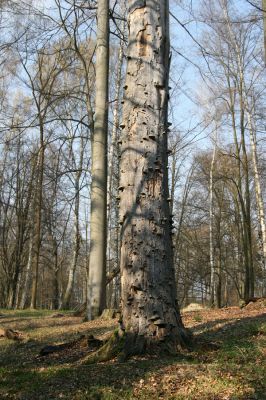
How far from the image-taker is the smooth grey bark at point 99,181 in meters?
9.30

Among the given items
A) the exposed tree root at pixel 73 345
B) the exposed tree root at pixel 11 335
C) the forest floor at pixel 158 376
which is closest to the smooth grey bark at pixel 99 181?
the exposed tree root at pixel 11 335

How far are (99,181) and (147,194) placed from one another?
5472mm

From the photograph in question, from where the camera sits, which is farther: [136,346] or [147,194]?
[147,194]

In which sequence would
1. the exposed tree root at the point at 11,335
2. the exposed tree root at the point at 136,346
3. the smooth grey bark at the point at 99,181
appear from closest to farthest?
1. the exposed tree root at the point at 136,346
2. the exposed tree root at the point at 11,335
3. the smooth grey bark at the point at 99,181

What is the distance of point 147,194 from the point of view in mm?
4359

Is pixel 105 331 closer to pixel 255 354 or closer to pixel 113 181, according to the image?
pixel 255 354

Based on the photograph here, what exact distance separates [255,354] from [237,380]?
0.78 m

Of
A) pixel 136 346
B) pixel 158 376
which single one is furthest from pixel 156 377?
pixel 136 346

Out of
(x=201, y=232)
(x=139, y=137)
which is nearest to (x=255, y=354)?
(x=139, y=137)

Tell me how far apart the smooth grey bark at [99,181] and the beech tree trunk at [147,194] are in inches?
199

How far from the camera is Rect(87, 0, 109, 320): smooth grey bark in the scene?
9297 mm

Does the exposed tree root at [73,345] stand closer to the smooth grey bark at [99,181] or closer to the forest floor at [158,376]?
the forest floor at [158,376]

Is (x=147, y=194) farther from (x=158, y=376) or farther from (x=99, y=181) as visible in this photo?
(x=99, y=181)

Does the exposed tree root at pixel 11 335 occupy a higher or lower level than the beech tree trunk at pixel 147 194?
lower
